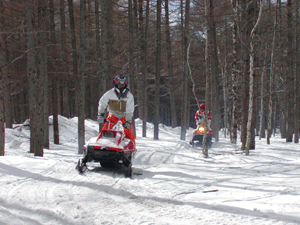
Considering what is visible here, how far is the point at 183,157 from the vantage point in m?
9.71

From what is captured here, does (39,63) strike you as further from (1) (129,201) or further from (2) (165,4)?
(2) (165,4)

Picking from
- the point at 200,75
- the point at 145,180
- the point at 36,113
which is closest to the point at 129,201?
the point at 145,180

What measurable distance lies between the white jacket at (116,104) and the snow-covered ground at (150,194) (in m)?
1.52

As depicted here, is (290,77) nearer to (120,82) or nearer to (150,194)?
(120,82)

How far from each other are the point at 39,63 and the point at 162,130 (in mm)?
14866

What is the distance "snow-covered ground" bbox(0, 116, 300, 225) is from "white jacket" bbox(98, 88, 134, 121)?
1522mm

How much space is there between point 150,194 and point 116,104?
10.9 ft

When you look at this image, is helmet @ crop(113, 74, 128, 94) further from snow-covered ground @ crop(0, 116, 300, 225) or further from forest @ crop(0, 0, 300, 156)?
forest @ crop(0, 0, 300, 156)

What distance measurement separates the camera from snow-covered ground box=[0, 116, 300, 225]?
3.56m

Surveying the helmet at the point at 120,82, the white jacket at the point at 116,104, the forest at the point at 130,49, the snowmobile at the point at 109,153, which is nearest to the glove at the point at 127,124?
the white jacket at the point at 116,104

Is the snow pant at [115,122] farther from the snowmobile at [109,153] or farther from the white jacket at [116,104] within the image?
the snowmobile at [109,153]

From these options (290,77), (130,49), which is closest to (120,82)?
(130,49)

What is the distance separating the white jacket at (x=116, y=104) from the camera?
7.44 meters

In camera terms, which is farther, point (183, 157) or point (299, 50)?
point (299, 50)
